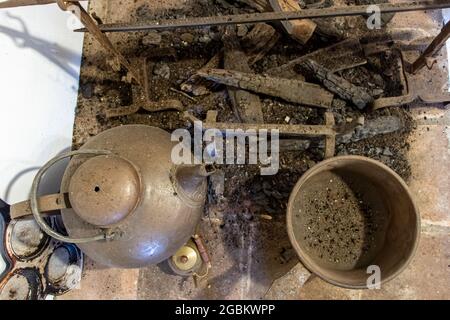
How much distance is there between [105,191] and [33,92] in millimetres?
854

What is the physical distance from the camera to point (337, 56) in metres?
2.31

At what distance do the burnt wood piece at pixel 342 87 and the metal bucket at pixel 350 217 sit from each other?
1.34 feet

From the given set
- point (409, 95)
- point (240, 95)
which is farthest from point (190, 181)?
point (409, 95)

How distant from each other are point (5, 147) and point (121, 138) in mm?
560

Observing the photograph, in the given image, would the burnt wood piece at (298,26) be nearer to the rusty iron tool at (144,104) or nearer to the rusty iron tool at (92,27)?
the rusty iron tool at (144,104)

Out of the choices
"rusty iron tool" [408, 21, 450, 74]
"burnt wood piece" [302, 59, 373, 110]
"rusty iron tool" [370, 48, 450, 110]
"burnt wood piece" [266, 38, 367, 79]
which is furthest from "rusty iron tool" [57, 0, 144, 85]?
"rusty iron tool" [408, 21, 450, 74]

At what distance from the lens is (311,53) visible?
2.32 metres

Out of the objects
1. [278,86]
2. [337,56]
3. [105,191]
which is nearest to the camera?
[105,191]

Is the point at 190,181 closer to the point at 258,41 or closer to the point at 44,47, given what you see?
the point at 258,41

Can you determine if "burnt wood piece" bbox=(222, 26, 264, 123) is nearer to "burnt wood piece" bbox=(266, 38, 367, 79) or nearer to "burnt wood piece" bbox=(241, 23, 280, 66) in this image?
"burnt wood piece" bbox=(241, 23, 280, 66)

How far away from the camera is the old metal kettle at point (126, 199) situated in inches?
62.7

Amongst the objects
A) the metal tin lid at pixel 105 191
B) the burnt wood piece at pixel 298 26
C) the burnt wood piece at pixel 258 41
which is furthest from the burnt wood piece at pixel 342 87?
the metal tin lid at pixel 105 191

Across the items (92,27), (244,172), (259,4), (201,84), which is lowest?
(244,172)

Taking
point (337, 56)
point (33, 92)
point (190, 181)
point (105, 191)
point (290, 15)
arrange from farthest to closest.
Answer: point (337, 56), point (33, 92), point (290, 15), point (190, 181), point (105, 191)
